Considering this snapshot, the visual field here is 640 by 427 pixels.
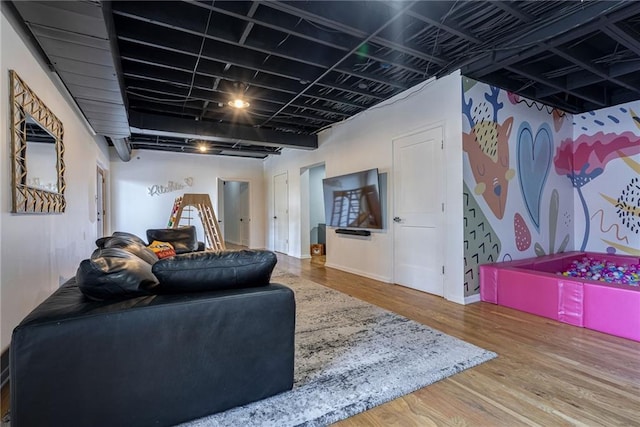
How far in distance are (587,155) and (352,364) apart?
509cm

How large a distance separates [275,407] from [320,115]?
4.73m

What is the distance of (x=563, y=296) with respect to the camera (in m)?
3.03

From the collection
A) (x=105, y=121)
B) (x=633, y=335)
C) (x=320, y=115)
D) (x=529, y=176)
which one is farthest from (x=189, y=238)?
(x=633, y=335)

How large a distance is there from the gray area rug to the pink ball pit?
130 centimetres

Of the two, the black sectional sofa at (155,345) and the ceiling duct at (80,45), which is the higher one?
the ceiling duct at (80,45)

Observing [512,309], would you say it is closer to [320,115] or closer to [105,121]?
[320,115]

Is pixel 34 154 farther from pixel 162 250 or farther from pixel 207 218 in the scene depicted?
pixel 207 218

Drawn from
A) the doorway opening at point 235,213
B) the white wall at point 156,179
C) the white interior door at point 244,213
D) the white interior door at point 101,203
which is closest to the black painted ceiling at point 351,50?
the white interior door at point 101,203

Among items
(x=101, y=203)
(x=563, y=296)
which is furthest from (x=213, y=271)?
(x=101, y=203)

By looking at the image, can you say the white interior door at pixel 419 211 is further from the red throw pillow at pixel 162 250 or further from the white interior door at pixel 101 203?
the white interior door at pixel 101 203

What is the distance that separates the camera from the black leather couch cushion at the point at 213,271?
5.32 feet

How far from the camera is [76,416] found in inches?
51.7

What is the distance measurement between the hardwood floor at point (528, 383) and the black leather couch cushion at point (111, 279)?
1051 mm

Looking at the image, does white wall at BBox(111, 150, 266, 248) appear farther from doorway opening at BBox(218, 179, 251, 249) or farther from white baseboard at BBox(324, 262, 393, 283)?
white baseboard at BBox(324, 262, 393, 283)
